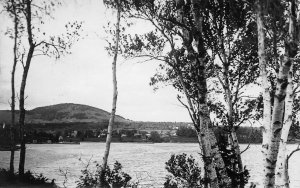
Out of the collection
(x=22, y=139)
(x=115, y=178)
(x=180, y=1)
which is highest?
(x=180, y=1)

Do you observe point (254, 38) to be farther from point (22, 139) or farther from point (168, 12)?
point (22, 139)

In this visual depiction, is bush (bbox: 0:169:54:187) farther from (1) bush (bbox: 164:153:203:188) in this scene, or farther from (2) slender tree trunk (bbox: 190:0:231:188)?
(2) slender tree trunk (bbox: 190:0:231:188)

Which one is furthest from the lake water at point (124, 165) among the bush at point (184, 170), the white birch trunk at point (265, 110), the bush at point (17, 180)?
the white birch trunk at point (265, 110)

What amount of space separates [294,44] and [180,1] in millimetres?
3951

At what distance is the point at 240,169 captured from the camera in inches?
512

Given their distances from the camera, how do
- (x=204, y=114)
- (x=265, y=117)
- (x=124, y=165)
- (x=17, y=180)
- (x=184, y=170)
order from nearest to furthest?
(x=265, y=117) < (x=204, y=114) < (x=184, y=170) < (x=17, y=180) < (x=124, y=165)

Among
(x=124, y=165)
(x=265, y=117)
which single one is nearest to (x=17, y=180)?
(x=265, y=117)

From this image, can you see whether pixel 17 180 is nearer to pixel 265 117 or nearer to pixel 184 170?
pixel 184 170

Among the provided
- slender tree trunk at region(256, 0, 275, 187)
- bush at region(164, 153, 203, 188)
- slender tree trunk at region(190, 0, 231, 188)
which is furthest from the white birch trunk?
bush at region(164, 153, 203, 188)

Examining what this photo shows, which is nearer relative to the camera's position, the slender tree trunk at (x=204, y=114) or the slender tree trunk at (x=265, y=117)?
the slender tree trunk at (x=265, y=117)

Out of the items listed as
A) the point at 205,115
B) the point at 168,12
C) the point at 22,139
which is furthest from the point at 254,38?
the point at 22,139

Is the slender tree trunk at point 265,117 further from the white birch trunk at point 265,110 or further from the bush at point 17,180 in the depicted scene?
the bush at point 17,180

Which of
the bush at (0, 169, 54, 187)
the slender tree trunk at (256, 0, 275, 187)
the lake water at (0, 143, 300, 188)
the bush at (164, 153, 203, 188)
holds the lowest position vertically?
the lake water at (0, 143, 300, 188)

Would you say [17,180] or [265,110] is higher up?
[265,110]
